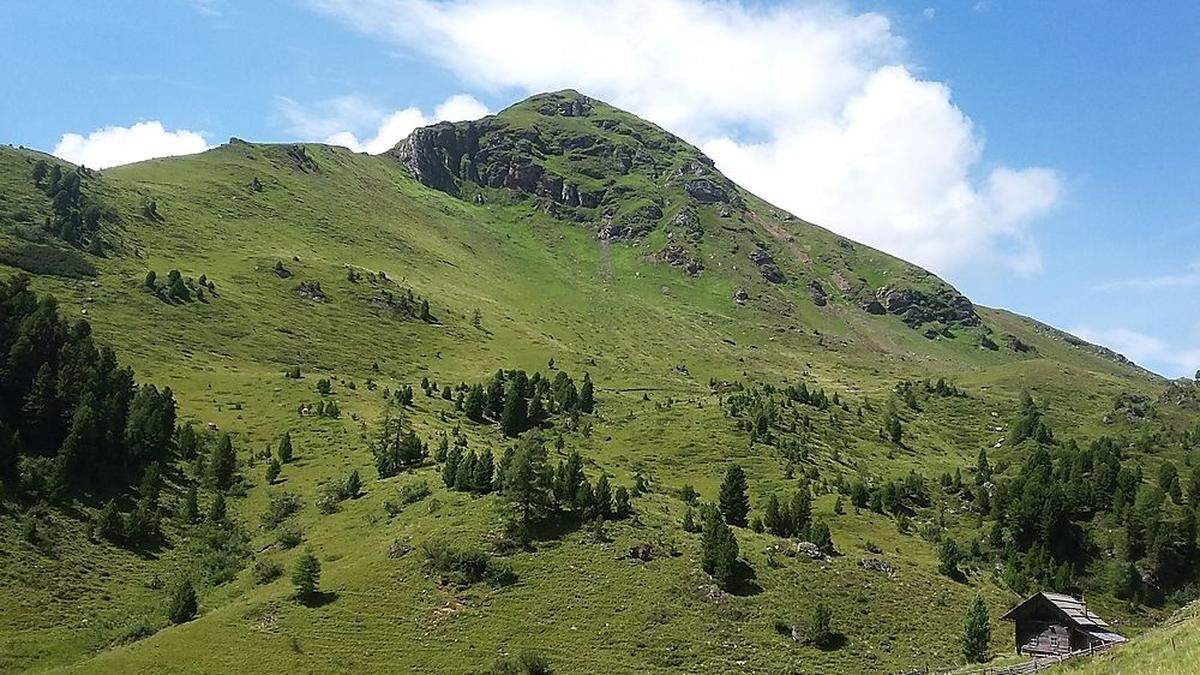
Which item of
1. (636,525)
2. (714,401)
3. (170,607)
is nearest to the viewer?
(170,607)

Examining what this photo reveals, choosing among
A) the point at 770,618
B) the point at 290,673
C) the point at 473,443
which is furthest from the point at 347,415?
the point at 770,618

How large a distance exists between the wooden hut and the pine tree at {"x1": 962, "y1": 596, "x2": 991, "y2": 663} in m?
2.18

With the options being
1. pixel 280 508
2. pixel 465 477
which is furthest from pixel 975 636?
pixel 280 508

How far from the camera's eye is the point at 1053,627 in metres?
54.2

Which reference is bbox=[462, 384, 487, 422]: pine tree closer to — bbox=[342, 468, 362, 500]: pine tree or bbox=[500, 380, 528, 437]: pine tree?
bbox=[500, 380, 528, 437]: pine tree

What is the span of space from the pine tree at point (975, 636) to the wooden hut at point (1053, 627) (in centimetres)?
218

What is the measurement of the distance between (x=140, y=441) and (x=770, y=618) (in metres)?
63.7

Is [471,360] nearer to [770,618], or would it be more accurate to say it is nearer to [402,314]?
[402,314]

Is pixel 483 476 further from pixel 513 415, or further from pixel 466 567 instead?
pixel 513 415

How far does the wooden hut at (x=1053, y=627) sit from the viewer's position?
5259 centimetres

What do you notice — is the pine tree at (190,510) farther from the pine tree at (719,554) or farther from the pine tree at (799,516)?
the pine tree at (799,516)

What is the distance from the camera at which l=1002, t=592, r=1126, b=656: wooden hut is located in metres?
52.6

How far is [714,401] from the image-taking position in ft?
483

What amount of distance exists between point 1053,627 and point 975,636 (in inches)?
206
